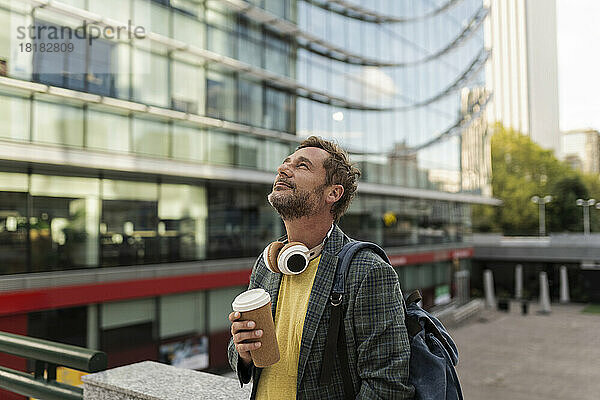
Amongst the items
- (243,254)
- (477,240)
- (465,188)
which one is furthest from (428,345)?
(477,240)

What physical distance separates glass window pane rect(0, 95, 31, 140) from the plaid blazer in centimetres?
1231

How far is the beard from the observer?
220cm

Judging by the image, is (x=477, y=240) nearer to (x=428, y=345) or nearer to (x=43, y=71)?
(x=43, y=71)

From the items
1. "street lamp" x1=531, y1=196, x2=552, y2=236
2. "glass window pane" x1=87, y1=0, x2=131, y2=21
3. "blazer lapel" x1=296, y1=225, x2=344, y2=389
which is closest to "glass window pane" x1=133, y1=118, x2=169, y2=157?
"glass window pane" x1=87, y1=0, x2=131, y2=21

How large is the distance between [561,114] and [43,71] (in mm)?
120098

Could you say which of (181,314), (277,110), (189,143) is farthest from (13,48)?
(277,110)

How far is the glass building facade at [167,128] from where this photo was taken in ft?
42.5

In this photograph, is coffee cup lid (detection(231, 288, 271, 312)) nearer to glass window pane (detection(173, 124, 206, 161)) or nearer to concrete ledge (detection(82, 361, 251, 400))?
concrete ledge (detection(82, 361, 251, 400))

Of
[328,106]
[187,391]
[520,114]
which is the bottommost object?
[187,391]

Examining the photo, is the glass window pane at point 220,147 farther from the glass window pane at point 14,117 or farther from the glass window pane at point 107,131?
the glass window pane at point 14,117

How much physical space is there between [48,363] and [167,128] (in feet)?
43.4

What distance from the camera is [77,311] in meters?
13.4

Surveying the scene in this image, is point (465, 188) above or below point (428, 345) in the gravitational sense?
above

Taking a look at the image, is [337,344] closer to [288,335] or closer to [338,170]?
[288,335]
